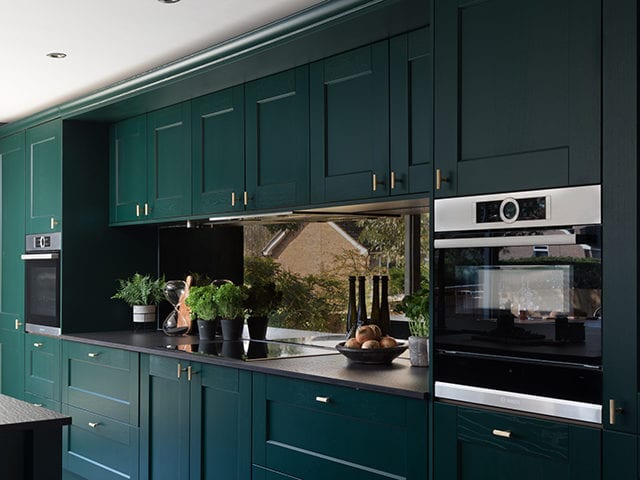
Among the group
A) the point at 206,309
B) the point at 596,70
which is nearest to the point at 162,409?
the point at 206,309

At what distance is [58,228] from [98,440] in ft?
4.46

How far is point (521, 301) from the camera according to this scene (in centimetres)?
248

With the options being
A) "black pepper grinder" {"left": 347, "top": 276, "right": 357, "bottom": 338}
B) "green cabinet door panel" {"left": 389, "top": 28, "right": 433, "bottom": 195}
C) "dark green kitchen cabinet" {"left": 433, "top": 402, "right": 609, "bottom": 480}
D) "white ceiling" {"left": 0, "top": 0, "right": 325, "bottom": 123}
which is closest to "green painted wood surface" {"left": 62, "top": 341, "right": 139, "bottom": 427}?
"black pepper grinder" {"left": 347, "top": 276, "right": 357, "bottom": 338}

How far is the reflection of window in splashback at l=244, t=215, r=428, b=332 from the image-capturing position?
4000 mm

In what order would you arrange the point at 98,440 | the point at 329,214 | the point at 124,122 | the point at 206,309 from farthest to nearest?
the point at 124,122 → the point at 98,440 → the point at 206,309 → the point at 329,214

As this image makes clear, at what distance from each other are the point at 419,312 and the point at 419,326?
6cm

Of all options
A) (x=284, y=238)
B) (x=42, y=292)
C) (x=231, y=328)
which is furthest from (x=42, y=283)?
(x=284, y=238)

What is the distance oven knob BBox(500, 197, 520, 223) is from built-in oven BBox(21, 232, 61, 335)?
3446 millimetres

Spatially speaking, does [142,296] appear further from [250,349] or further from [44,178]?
[250,349]

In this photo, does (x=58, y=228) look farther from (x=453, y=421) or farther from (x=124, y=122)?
(x=453, y=421)

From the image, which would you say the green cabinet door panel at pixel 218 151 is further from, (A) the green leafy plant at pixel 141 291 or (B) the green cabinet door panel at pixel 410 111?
(B) the green cabinet door panel at pixel 410 111

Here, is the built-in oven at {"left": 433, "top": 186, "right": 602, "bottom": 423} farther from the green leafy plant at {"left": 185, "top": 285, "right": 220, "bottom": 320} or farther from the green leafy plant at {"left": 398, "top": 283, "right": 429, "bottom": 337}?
the green leafy plant at {"left": 185, "top": 285, "right": 220, "bottom": 320}

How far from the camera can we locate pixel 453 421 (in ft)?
8.77

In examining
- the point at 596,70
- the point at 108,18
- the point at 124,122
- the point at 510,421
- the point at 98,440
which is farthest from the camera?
the point at 124,122
